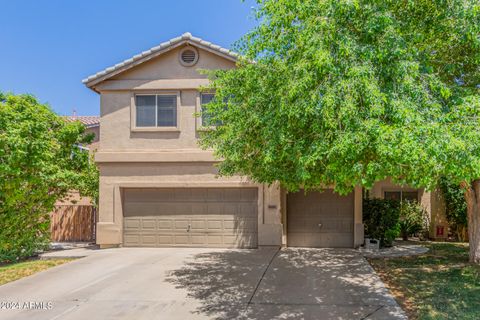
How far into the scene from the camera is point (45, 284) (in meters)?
8.87

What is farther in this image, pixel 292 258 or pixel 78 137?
pixel 78 137

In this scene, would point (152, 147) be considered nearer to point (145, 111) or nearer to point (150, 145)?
point (150, 145)

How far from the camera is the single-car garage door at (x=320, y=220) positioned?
13266 millimetres

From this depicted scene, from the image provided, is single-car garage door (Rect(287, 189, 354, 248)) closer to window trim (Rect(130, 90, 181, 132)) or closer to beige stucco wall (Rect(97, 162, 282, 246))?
beige stucco wall (Rect(97, 162, 282, 246))

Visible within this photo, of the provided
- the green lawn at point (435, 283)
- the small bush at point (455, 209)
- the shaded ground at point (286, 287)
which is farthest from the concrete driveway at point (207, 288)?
the small bush at point (455, 209)

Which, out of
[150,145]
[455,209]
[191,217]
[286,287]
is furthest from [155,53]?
[455,209]

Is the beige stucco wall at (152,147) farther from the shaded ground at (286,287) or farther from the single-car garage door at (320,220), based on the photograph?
the shaded ground at (286,287)

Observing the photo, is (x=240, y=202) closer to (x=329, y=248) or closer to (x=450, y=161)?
(x=329, y=248)

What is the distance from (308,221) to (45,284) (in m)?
8.58

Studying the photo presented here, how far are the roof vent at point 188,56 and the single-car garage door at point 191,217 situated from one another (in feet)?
15.4

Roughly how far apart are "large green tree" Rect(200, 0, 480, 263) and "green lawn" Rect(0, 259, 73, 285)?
304 inches

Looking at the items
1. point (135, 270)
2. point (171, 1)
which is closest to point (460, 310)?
point (135, 270)

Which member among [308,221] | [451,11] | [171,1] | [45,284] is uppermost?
[171,1]

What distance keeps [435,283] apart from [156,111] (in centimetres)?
1035
